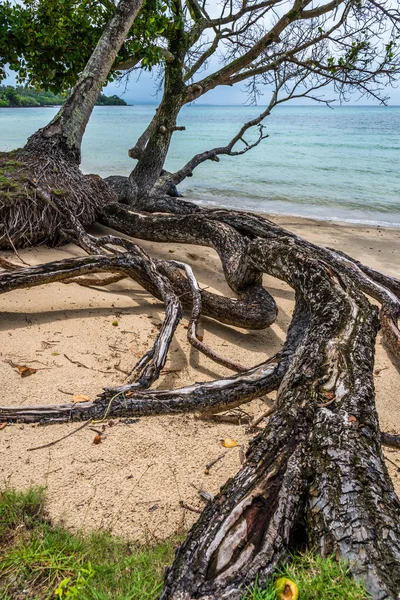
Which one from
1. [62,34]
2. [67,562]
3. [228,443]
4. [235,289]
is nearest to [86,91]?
[62,34]

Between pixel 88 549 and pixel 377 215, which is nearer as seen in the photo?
pixel 88 549

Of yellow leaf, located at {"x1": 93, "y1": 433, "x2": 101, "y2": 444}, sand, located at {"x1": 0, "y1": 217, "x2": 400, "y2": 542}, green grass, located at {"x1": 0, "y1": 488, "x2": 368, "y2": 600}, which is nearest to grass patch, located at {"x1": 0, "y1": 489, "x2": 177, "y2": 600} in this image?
green grass, located at {"x1": 0, "y1": 488, "x2": 368, "y2": 600}

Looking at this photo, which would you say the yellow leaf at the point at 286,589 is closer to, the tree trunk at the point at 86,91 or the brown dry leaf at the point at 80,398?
the brown dry leaf at the point at 80,398

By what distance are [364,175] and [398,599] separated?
2132 centimetres

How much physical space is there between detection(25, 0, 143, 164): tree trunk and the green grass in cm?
551

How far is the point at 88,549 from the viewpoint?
165cm

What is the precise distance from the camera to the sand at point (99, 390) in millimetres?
2051

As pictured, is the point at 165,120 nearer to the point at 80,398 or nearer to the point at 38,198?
the point at 38,198

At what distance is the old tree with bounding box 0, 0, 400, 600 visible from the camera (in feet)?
4.59

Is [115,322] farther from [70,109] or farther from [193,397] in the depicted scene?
[70,109]

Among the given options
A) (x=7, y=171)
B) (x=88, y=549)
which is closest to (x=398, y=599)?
(x=88, y=549)

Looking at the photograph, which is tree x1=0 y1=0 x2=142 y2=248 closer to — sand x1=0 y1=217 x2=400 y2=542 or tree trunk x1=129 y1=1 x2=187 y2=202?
sand x1=0 y1=217 x2=400 y2=542

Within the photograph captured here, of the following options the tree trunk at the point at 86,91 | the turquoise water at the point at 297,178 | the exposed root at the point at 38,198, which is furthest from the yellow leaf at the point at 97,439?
the turquoise water at the point at 297,178

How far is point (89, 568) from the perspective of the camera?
148 cm
